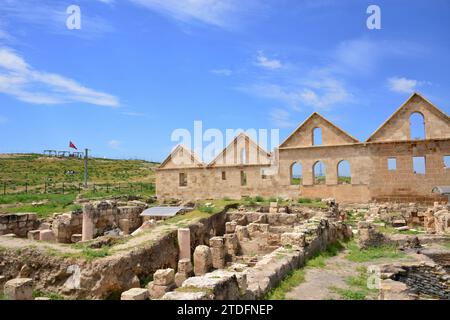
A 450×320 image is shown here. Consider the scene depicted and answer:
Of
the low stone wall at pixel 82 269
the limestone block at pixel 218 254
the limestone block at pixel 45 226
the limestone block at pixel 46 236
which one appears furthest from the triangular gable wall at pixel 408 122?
the limestone block at pixel 45 226

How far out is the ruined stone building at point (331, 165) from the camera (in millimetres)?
22656

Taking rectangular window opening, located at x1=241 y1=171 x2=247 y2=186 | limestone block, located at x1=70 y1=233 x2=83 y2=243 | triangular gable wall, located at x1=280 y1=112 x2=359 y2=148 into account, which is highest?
triangular gable wall, located at x1=280 y1=112 x2=359 y2=148

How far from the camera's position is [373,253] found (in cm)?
1182

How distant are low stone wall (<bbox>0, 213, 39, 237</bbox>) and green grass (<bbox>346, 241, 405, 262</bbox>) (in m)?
15.2

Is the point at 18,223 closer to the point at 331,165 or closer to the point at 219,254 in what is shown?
the point at 219,254

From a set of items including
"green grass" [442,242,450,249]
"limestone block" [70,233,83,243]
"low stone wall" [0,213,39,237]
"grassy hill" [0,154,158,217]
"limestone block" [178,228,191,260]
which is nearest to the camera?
"green grass" [442,242,450,249]

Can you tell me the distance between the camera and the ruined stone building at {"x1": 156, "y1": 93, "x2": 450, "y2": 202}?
2266cm

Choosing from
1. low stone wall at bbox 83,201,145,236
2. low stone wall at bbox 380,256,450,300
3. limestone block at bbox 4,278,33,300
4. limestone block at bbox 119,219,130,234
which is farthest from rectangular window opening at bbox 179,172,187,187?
low stone wall at bbox 380,256,450,300

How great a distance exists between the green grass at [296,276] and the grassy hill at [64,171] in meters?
40.9

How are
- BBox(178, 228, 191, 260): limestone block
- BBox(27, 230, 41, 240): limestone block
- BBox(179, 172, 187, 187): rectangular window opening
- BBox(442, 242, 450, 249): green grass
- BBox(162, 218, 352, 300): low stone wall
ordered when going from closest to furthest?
BBox(162, 218, 352, 300): low stone wall < BBox(442, 242, 450, 249): green grass < BBox(178, 228, 191, 260): limestone block < BBox(27, 230, 41, 240): limestone block < BBox(179, 172, 187, 187): rectangular window opening

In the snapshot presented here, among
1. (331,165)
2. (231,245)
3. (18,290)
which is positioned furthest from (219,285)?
(331,165)

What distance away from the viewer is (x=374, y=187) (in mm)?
23672

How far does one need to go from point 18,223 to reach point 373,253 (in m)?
16.1

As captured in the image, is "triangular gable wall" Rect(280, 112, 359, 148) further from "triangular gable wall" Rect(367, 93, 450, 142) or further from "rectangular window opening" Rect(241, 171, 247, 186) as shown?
"rectangular window opening" Rect(241, 171, 247, 186)
